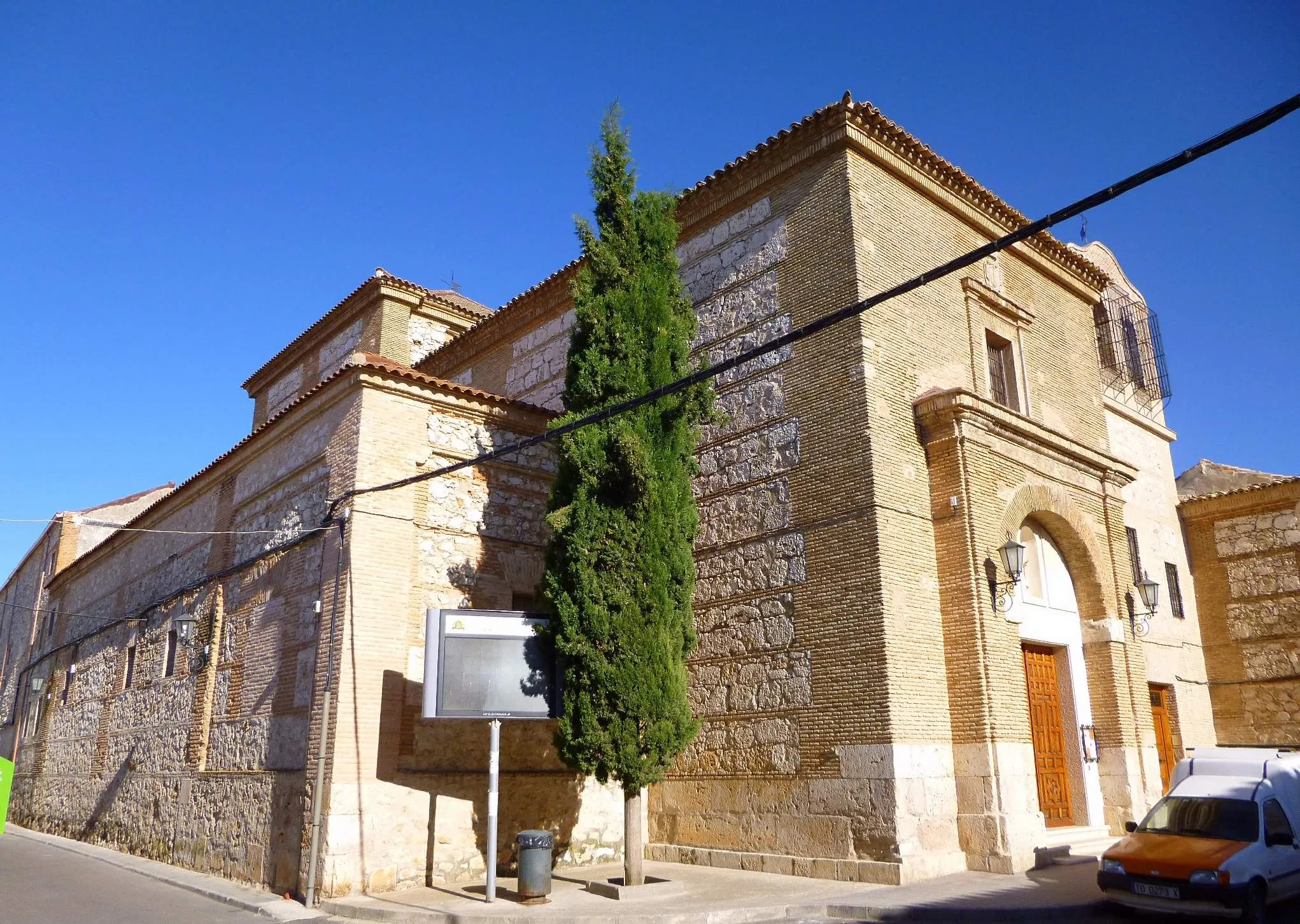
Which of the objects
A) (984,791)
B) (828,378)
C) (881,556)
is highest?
(828,378)

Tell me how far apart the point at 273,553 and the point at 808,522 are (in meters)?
6.58

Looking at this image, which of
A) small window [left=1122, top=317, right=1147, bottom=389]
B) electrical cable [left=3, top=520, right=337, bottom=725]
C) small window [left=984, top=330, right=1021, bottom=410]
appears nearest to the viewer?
electrical cable [left=3, top=520, right=337, bottom=725]

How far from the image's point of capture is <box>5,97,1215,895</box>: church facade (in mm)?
9555

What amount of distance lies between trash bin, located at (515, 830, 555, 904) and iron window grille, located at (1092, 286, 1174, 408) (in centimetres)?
1351

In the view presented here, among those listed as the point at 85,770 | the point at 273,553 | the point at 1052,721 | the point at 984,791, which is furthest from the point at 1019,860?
the point at 85,770

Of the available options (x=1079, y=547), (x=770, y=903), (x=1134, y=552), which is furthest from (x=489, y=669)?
(x=1134, y=552)

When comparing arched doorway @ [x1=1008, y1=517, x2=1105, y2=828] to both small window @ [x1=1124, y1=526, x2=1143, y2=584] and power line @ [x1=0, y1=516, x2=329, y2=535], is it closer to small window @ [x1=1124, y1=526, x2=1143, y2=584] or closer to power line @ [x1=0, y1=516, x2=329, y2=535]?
small window @ [x1=1124, y1=526, x2=1143, y2=584]

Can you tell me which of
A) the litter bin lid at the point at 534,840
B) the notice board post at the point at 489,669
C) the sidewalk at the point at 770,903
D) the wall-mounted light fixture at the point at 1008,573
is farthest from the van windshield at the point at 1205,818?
the notice board post at the point at 489,669

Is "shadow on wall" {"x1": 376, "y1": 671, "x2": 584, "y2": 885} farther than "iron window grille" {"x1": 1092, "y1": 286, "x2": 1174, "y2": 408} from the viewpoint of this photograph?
No

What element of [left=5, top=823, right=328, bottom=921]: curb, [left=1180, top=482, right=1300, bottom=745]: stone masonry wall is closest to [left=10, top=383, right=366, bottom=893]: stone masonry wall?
[left=5, top=823, right=328, bottom=921]: curb

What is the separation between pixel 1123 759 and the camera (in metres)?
11.1

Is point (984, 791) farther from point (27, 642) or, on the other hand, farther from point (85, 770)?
point (27, 642)

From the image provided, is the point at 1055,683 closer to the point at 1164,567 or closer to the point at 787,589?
the point at 787,589

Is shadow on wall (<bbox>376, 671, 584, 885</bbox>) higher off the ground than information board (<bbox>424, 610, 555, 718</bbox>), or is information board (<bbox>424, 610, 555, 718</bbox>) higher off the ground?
information board (<bbox>424, 610, 555, 718</bbox>)
